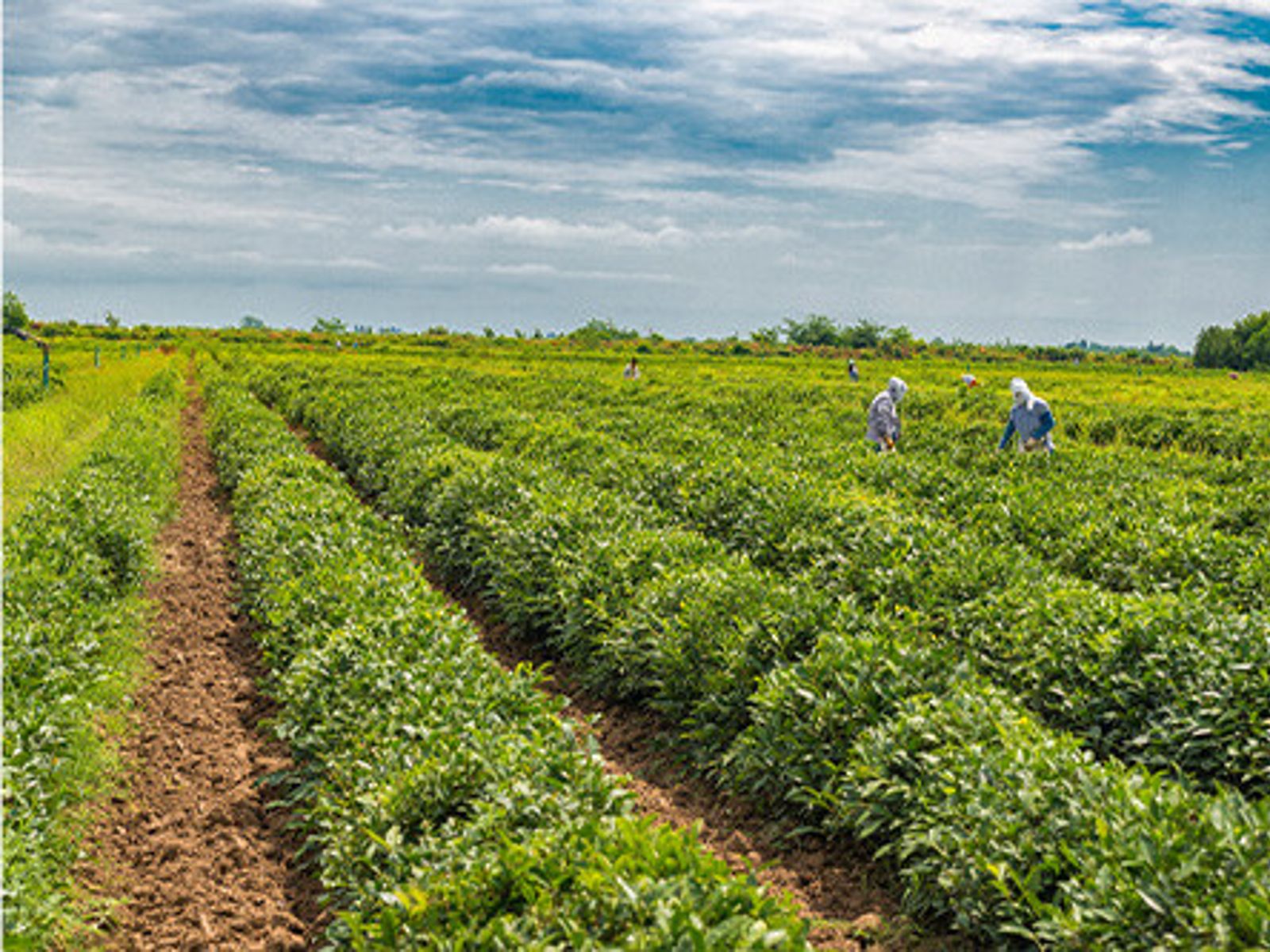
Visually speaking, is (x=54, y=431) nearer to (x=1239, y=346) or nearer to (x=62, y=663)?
(x=62, y=663)

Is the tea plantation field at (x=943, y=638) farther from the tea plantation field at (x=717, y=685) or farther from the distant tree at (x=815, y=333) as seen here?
the distant tree at (x=815, y=333)

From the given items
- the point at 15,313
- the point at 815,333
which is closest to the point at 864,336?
the point at 815,333

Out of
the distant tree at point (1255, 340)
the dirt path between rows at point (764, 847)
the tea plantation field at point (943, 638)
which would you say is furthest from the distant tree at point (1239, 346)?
the dirt path between rows at point (764, 847)

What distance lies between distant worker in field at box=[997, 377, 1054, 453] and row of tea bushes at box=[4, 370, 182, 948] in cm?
1239

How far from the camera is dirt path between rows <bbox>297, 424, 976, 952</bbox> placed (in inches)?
206

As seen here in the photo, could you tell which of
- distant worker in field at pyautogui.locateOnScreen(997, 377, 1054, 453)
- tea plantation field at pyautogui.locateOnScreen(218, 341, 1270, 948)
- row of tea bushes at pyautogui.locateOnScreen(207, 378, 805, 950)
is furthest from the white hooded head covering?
row of tea bushes at pyautogui.locateOnScreen(207, 378, 805, 950)

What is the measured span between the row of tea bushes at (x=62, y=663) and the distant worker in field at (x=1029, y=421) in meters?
12.4

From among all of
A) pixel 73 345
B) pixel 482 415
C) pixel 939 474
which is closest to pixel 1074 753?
pixel 939 474

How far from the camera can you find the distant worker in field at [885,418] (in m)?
16.6

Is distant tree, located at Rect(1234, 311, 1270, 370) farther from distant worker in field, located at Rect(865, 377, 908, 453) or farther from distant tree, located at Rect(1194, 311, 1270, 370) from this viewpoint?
distant worker in field, located at Rect(865, 377, 908, 453)

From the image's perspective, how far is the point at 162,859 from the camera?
6.19m

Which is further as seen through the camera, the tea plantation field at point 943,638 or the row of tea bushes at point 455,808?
the tea plantation field at point 943,638

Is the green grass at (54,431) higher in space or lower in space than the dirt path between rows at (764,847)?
higher

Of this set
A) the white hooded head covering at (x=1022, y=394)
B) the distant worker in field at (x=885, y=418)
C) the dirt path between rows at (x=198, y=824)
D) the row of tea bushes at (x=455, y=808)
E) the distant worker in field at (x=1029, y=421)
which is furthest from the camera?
the distant worker in field at (x=885, y=418)
